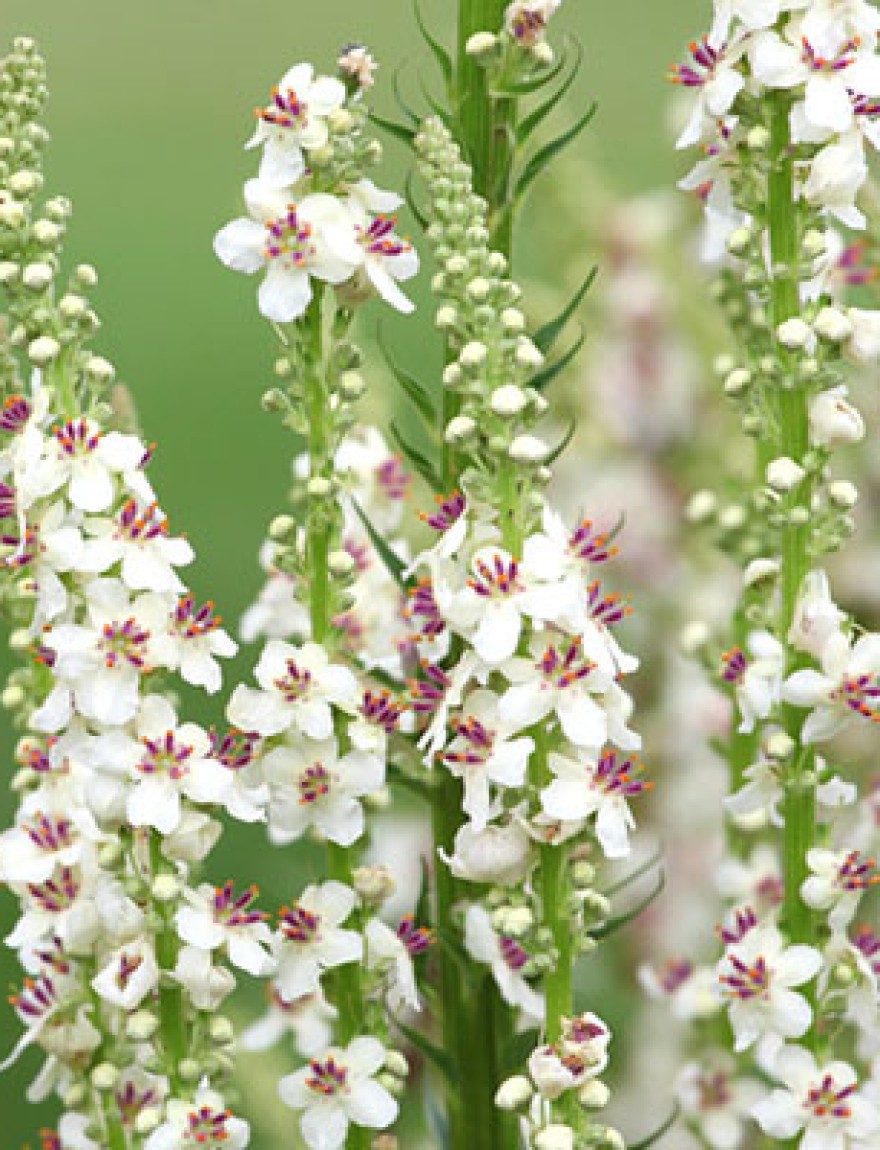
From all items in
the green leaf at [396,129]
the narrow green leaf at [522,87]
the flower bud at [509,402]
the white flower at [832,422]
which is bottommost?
the white flower at [832,422]

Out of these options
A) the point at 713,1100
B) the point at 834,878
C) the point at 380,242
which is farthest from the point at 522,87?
the point at 713,1100

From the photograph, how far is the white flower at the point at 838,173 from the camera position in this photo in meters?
0.80

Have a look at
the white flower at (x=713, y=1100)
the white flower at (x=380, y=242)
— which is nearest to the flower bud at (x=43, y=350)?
the white flower at (x=380, y=242)

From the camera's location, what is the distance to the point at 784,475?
80 centimetres

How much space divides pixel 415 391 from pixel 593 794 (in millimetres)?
188

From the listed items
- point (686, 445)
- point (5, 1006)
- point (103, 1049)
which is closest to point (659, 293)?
point (686, 445)

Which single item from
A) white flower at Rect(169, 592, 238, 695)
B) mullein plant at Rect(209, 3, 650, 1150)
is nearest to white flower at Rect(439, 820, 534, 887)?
mullein plant at Rect(209, 3, 650, 1150)

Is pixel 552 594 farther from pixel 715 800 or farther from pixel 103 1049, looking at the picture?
pixel 715 800

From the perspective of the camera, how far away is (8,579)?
85cm

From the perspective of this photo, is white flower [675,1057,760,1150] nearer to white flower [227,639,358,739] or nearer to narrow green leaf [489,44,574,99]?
white flower [227,639,358,739]

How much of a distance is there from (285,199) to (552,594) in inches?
6.9

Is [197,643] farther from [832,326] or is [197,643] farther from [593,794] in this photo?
[832,326]

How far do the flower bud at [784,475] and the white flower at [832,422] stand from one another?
0.06ft

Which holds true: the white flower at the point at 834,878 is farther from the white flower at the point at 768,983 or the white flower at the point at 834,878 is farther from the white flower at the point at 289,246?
the white flower at the point at 289,246
